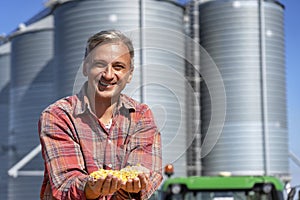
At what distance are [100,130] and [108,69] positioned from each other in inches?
6.0

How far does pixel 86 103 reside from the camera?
5.66 feet

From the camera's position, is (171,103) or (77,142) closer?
(77,142)

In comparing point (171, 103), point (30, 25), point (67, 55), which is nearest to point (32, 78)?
point (30, 25)

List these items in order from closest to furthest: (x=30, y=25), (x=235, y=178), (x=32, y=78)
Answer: (x=235, y=178)
(x=32, y=78)
(x=30, y=25)

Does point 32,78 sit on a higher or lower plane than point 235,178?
higher

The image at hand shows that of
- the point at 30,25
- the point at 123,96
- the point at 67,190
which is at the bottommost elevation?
the point at 67,190

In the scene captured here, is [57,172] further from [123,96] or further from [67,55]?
[67,55]

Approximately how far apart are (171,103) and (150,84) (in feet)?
0.67

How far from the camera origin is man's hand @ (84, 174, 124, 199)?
59.7 inches

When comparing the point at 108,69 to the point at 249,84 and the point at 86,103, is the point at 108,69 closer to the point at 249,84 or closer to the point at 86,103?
the point at 86,103

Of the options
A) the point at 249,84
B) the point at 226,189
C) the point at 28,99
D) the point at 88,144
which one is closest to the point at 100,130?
the point at 88,144

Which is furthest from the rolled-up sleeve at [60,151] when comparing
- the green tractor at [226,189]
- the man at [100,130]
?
the green tractor at [226,189]

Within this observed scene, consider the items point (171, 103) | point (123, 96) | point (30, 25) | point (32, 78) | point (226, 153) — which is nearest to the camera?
point (123, 96)

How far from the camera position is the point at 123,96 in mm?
1771
